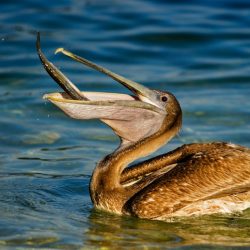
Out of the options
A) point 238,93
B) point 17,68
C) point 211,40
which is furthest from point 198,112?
point 211,40

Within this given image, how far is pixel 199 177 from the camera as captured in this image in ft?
26.6

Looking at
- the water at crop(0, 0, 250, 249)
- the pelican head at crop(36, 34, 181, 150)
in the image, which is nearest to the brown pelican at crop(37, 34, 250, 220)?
the pelican head at crop(36, 34, 181, 150)

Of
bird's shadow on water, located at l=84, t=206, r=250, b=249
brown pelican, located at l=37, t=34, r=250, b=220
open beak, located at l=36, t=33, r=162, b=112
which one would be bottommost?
bird's shadow on water, located at l=84, t=206, r=250, b=249

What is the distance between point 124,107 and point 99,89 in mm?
5235

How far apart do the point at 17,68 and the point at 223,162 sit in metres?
6.89

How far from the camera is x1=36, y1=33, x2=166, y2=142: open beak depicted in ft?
26.1

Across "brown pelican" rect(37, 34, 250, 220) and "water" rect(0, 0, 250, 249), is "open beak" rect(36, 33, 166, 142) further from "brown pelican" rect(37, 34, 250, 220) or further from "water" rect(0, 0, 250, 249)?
"water" rect(0, 0, 250, 249)

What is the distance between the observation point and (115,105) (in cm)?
813

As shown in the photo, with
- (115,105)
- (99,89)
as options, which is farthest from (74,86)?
(99,89)

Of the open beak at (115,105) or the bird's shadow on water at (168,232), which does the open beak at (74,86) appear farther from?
the bird's shadow on water at (168,232)

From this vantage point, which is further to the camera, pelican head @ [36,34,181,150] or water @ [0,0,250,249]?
pelican head @ [36,34,181,150]

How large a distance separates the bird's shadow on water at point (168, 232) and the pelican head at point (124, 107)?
2.59ft

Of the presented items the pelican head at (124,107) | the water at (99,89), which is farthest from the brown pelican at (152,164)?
the water at (99,89)

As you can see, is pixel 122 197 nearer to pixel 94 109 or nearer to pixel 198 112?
pixel 94 109
